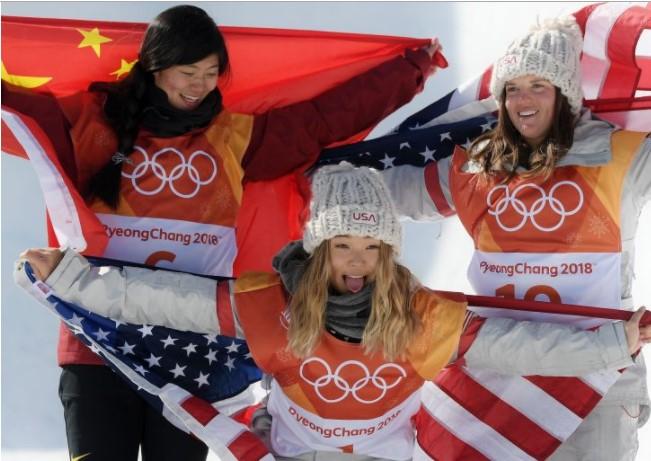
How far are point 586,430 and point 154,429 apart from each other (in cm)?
131

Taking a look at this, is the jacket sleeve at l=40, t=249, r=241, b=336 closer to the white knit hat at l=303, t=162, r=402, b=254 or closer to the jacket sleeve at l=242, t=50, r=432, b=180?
the white knit hat at l=303, t=162, r=402, b=254

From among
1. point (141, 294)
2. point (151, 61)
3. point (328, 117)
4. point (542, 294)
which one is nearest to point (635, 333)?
point (542, 294)

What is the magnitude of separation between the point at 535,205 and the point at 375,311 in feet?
2.07

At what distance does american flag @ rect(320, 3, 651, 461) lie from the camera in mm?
4145

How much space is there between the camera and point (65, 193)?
4.20 metres

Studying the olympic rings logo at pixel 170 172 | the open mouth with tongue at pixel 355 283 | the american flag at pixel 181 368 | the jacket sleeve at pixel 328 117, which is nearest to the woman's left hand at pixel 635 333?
the open mouth with tongue at pixel 355 283

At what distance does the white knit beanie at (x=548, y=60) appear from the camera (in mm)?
4160

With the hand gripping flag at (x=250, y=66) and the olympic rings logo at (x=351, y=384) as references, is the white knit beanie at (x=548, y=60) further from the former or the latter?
the olympic rings logo at (x=351, y=384)

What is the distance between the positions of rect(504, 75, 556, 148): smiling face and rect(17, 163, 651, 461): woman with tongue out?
1.58ft

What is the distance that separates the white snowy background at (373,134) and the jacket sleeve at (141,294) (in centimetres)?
192

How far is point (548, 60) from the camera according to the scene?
416 cm

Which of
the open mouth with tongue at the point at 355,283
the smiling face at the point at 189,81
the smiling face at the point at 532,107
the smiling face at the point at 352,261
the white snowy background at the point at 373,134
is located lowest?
the white snowy background at the point at 373,134

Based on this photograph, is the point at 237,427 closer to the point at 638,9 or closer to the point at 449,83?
the point at 638,9

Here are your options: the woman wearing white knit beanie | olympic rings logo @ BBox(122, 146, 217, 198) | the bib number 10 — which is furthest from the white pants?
olympic rings logo @ BBox(122, 146, 217, 198)
